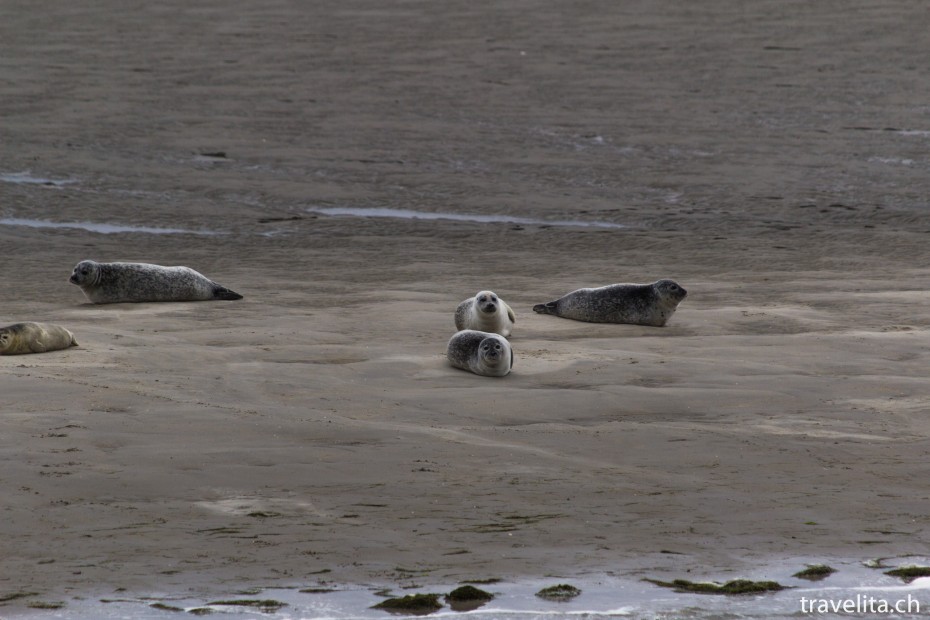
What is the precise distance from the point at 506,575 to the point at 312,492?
0.95 m

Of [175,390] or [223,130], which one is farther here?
[223,130]

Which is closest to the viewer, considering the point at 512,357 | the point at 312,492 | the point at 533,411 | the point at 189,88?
the point at 312,492

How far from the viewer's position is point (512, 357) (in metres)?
6.90

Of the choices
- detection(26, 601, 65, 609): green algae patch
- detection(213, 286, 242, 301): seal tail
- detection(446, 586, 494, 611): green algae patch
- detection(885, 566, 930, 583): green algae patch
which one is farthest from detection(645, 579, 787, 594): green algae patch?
detection(213, 286, 242, 301): seal tail

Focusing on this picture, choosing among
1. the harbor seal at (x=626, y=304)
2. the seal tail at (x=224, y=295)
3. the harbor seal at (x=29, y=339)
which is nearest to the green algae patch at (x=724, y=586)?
the harbor seal at (x=29, y=339)

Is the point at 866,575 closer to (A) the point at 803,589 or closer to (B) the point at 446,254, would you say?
(A) the point at 803,589

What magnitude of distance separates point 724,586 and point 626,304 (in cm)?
420

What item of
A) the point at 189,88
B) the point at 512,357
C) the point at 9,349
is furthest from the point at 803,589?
the point at 189,88

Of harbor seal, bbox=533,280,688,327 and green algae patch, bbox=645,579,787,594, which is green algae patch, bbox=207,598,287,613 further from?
harbor seal, bbox=533,280,688,327

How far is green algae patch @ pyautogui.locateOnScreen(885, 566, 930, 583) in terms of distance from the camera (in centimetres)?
438

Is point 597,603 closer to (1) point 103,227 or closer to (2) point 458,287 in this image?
(2) point 458,287

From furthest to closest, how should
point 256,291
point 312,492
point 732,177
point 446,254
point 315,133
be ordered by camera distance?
point 315,133, point 732,177, point 446,254, point 256,291, point 312,492

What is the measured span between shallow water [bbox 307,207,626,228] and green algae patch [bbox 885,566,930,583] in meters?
8.26

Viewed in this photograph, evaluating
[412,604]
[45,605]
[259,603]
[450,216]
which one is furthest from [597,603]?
[450,216]
